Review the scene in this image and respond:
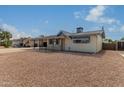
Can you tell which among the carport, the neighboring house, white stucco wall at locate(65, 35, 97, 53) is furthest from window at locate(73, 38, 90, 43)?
the carport

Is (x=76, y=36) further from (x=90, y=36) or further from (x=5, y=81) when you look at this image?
(x=5, y=81)

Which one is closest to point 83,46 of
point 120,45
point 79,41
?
point 79,41

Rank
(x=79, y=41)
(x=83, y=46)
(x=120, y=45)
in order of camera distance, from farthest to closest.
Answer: (x=120, y=45), (x=79, y=41), (x=83, y=46)

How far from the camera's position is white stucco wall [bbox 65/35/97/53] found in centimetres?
1889

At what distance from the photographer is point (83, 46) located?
2012cm

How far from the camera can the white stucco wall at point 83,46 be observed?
744 inches

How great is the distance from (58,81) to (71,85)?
62 centimetres

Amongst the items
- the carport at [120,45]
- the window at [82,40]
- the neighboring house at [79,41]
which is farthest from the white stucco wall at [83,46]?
the carport at [120,45]

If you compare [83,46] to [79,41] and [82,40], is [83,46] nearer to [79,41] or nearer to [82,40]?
[82,40]

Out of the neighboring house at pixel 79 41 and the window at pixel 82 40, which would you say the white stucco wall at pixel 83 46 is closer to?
the neighboring house at pixel 79 41

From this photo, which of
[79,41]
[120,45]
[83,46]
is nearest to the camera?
[83,46]
